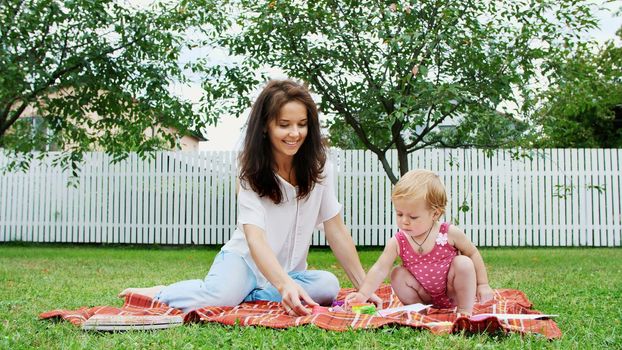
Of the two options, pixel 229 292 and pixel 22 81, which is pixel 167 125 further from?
pixel 229 292

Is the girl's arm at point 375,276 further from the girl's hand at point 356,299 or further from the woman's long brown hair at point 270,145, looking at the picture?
the woman's long brown hair at point 270,145

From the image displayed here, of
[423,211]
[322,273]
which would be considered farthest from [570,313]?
[322,273]

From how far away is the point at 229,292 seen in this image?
9.98 ft

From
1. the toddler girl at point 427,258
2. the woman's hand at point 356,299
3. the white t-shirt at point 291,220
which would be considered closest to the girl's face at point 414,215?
the toddler girl at point 427,258

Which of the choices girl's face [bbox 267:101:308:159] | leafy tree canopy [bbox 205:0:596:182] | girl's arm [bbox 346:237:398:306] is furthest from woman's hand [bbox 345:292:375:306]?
leafy tree canopy [bbox 205:0:596:182]

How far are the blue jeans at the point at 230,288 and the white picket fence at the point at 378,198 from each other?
6.91 metres

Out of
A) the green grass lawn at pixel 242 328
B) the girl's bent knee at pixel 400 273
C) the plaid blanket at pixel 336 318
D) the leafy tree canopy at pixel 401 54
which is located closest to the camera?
the green grass lawn at pixel 242 328

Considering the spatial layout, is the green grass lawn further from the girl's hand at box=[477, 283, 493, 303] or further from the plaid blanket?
the girl's hand at box=[477, 283, 493, 303]

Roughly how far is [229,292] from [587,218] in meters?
8.76

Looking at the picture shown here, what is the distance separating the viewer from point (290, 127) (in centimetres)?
302

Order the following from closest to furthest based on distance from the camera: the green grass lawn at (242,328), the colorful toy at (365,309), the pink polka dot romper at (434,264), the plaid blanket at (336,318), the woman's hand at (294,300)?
the green grass lawn at (242,328) < the plaid blanket at (336,318) < the woman's hand at (294,300) < the colorful toy at (365,309) < the pink polka dot romper at (434,264)

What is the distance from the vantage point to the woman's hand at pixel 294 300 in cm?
264

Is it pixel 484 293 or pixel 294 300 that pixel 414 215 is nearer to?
pixel 484 293

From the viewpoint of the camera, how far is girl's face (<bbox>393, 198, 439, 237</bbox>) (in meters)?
2.90
